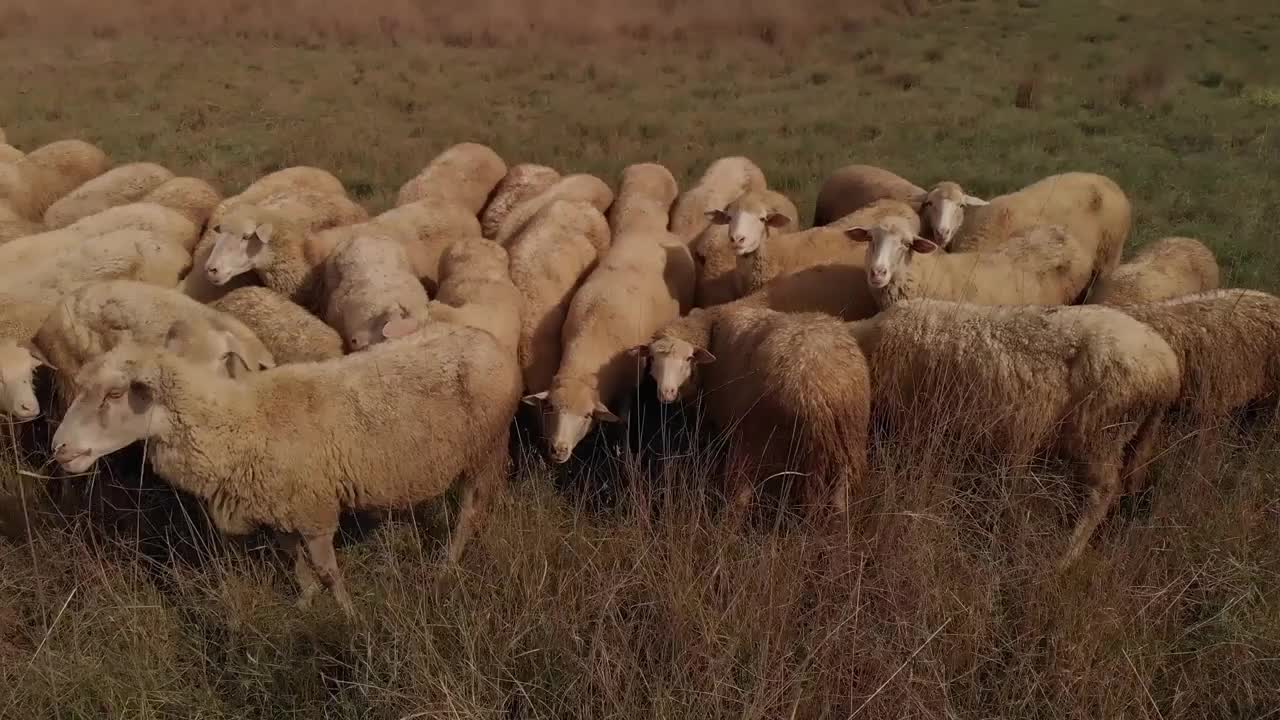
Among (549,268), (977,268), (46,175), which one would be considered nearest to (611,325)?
(549,268)

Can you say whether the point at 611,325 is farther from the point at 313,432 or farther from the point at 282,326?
the point at 313,432

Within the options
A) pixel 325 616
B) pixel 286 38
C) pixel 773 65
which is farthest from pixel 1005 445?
pixel 286 38

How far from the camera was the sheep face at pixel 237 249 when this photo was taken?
5793mm

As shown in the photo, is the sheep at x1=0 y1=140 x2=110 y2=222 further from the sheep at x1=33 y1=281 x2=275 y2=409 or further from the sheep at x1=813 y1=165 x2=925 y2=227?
the sheep at x1=813 y1=165 x2=925 y2=227

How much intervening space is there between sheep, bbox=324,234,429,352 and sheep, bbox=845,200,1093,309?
263cm

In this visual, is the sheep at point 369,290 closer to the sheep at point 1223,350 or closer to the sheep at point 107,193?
the sheep at point 107,193

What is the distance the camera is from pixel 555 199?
751cm

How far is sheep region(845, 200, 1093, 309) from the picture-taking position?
17.6ft

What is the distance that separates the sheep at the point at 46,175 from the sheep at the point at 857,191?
690cm

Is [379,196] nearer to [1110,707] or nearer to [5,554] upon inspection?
[5,554]

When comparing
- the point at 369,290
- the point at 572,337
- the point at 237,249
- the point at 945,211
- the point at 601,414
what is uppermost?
the point at 237,249

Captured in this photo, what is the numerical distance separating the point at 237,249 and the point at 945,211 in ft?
15.6

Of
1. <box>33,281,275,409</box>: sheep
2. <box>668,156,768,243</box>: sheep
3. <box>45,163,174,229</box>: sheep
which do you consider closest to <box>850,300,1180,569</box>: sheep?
<box>33,281,275,409</box>: sheep

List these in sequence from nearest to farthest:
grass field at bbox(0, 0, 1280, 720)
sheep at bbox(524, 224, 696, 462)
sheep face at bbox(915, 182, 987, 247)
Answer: grass field at bbox(0, 0, 1280, 720) < sheep at bbox(524, 224, 696, 462) < sheep face at bbox(915, 182, 987, 247)
